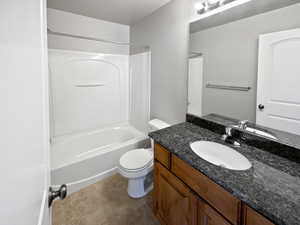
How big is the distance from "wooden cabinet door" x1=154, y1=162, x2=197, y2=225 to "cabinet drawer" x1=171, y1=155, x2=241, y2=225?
0.07 meters

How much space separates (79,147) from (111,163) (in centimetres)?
75

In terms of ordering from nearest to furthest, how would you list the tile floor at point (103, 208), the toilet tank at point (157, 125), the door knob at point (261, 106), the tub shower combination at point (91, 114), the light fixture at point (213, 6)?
the door knob at point (261, 106) < the light fixture at point (213, 6) < the tile floor at point (103, 208) < the tub shower combination at point (91, 114) < the toilet tank at point (157, 125)

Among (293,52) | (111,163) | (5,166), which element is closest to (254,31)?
(293,52)

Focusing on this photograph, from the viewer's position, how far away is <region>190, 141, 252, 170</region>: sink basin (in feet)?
3.75

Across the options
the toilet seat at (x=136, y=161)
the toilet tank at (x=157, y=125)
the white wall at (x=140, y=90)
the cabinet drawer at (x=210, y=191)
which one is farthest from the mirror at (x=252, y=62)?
the white wall at (x=140, y=90)

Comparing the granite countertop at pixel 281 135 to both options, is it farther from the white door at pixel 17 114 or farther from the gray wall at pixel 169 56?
the white door at pixel 17 114

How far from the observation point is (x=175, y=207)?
1.20m

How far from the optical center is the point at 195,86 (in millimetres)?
1783

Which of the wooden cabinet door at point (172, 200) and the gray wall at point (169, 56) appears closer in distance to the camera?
the wooden cabinet door at point (172, 200)

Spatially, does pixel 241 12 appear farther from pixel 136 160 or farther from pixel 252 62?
pixel 136 160

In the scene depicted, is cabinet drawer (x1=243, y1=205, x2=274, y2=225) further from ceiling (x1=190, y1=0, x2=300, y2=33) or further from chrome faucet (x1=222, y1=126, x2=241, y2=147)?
ceiling (x1=190, y1=0, x2=300, y2=33)

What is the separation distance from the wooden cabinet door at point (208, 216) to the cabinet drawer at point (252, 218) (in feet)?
0.41

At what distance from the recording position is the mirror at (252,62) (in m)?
1.07

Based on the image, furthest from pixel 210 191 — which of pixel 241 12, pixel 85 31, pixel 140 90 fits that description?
pixel 85 31
